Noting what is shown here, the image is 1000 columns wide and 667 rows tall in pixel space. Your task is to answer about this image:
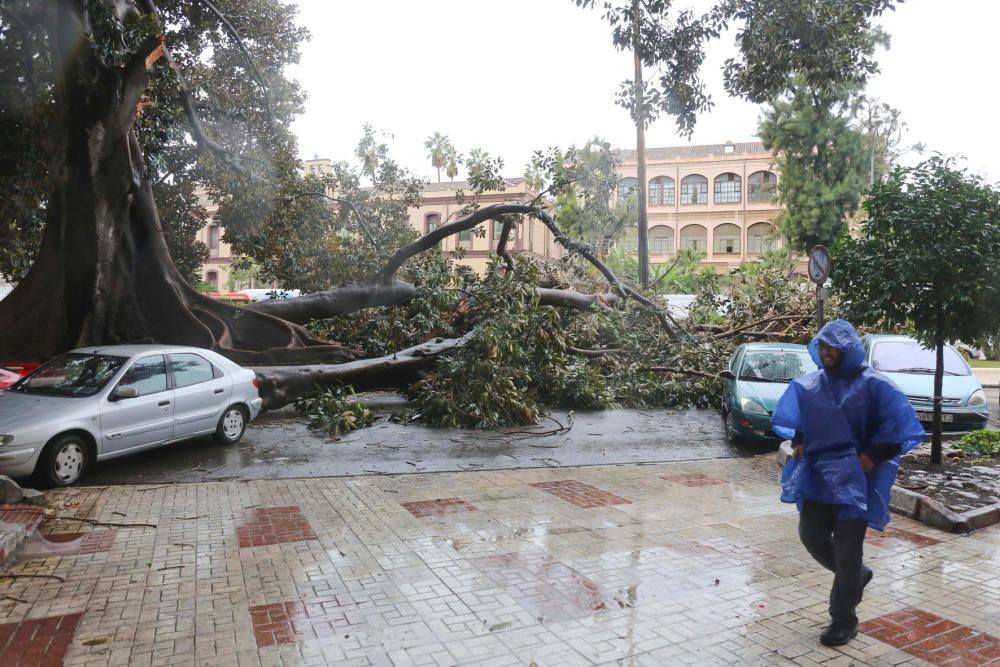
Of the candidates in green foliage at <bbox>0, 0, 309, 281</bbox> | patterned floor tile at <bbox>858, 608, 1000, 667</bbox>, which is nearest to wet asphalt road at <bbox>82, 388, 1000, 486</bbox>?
patterned floor tile at <bbox>858, 608, 1000, 667</bbox>

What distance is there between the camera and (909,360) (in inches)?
485

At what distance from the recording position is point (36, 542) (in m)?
5.82

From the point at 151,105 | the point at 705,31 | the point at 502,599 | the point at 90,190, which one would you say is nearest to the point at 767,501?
the point at 502,599

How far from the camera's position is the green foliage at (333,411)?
11.3 metres

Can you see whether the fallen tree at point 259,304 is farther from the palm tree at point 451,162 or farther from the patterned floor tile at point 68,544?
the palm tree at point 451,162

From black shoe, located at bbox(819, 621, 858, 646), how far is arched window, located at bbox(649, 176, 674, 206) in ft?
203

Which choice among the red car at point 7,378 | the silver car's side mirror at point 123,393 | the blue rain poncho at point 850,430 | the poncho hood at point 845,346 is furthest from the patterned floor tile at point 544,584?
the red car at point 7,378

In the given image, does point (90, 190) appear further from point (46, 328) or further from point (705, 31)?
point (705, 31)

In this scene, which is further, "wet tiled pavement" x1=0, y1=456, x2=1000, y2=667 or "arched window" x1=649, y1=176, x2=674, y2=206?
"arched window" x1=649, y1=176, x2=674, y2=206

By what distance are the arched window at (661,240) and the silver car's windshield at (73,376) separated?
5838 centimetres

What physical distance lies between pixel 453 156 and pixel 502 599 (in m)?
55.3

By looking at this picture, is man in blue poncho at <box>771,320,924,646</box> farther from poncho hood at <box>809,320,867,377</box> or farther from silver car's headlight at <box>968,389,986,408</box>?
silver car's headlight at <box>968,389,986,408</box>

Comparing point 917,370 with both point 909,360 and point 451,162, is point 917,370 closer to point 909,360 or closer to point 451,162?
point 909,360

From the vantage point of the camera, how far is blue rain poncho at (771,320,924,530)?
4012 mm
